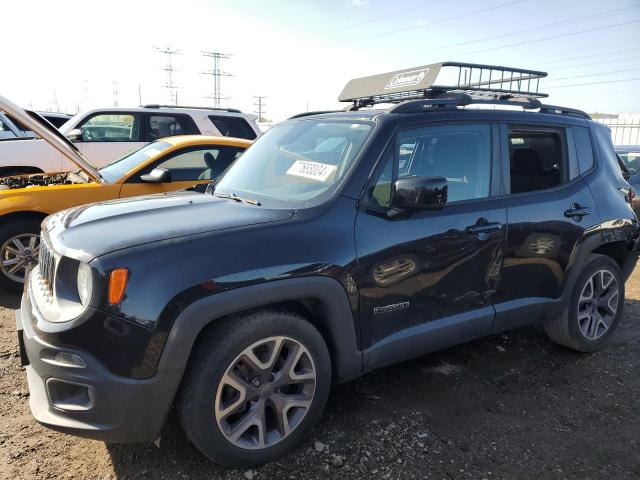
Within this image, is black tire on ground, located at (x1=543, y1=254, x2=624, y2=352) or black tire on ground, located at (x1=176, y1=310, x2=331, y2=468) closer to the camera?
black tire on ground, located at (x1=176, y1=310, x2=331, y2=468)

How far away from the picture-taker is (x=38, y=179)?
564 cm

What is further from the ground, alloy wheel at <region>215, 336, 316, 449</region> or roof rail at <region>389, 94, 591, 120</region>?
roof rail at <region>389, 94, 591, 120</region>

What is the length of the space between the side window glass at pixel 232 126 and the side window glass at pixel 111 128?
4.63 feet

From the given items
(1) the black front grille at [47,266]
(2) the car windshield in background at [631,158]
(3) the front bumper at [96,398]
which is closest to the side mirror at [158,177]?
(1) the black front grille at [47,266]

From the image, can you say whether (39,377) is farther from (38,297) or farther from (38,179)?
(38,179)

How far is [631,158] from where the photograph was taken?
899cm

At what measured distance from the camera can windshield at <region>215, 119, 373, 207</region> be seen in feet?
9.27

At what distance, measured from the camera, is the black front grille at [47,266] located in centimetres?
240

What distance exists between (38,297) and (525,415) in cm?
287

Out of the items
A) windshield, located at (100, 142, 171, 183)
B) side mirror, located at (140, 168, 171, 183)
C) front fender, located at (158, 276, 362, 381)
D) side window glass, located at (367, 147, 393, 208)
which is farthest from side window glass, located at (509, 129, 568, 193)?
windshield, located at (100, 142, 171, 183)

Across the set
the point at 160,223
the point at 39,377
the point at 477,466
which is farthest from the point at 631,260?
the point at 39,377

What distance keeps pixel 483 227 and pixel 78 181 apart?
4290mm

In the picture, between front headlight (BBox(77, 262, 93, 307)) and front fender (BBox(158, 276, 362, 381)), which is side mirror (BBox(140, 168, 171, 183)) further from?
front fender (BBox(158, 276, 362, 381))

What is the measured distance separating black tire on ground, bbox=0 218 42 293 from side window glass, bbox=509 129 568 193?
4.38 metres
